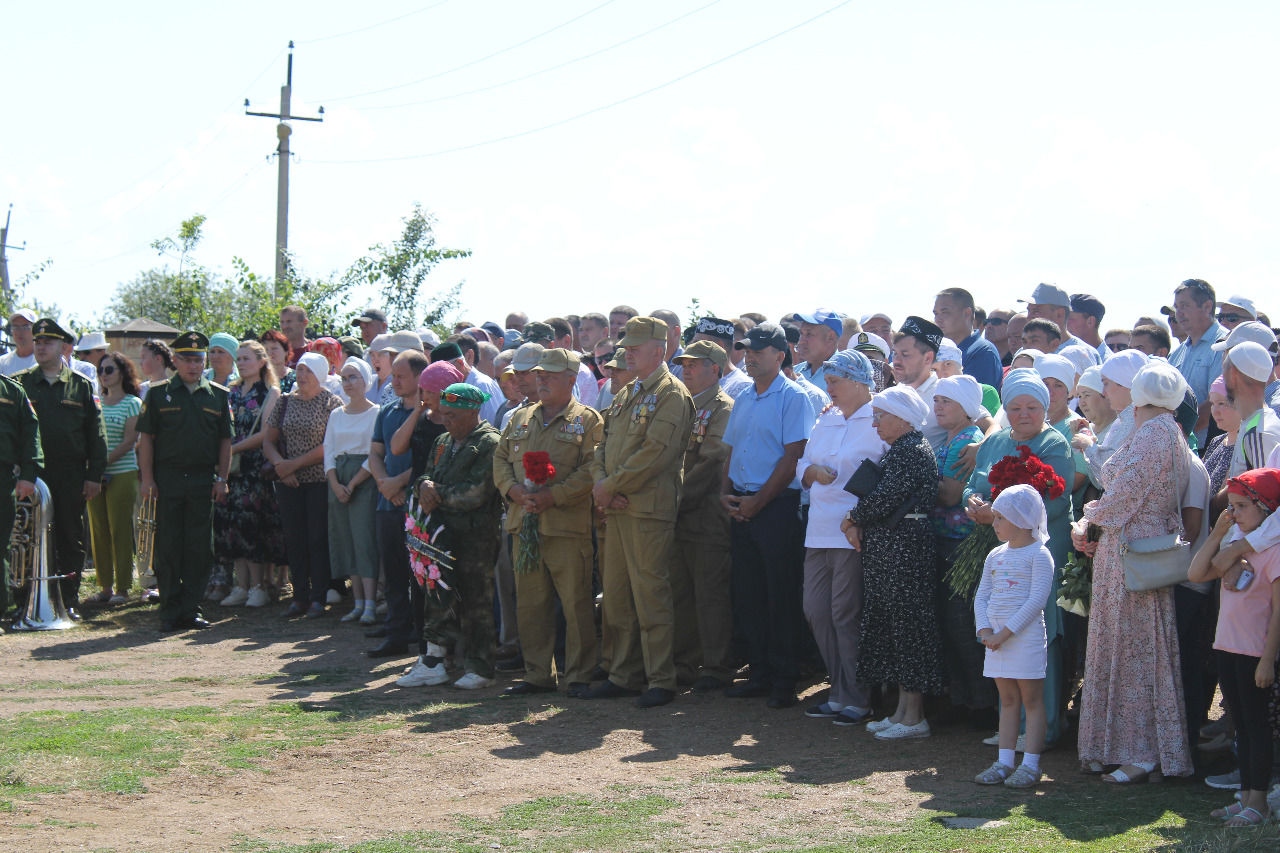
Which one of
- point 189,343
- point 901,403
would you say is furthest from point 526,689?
point 189,343

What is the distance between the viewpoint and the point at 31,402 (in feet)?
38.7

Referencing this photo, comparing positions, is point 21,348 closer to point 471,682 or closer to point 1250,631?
point 471,682

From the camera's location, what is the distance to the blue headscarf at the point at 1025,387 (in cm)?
689

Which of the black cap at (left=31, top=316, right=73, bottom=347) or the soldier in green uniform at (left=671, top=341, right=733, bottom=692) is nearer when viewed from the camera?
the soldier in green uniform at (left=671, top=341, right=733, bottom=692)

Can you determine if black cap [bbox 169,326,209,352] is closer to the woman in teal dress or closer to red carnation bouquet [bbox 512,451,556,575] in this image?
red carnation bouquet [bbox 512,451,556,575]

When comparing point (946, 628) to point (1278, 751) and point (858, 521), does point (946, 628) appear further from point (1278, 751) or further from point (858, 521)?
point (1278, 751)

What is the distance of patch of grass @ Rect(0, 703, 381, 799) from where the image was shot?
672 centimetres

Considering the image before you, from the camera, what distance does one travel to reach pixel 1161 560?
624 cm

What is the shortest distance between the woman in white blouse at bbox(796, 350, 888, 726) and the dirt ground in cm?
31

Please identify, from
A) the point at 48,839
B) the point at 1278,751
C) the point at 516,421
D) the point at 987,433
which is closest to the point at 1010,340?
the point at 987,433

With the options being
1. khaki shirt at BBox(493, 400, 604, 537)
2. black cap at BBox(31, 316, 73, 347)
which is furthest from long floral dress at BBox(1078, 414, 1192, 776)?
black cap at BBox(31, 316, 73, 347)

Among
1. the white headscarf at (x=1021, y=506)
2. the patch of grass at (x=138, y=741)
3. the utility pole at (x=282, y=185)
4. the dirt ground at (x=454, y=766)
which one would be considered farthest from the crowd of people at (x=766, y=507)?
the utility pole at (x=282, y=185)

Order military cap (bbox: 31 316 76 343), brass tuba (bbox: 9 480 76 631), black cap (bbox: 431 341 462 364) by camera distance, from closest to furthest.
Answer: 1. black cap (bbox: 431 341 462 364)
2. brass tuba (bbox: 9 480 76 631)
3. military cap (bbox: 31 316 76 343)

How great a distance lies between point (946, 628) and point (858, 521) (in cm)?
82
